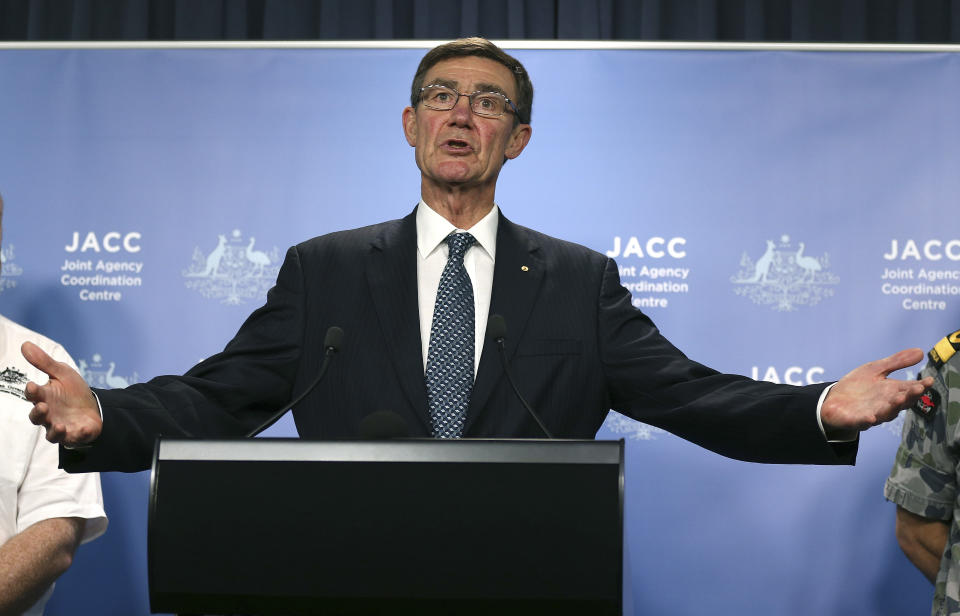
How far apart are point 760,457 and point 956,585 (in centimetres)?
91

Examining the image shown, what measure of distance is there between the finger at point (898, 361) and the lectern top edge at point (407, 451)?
20.5 inches

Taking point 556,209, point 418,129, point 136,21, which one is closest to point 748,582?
point 556,209

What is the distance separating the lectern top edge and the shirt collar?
957 mm

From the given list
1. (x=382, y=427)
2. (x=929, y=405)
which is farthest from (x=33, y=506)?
(x=929, y=405)

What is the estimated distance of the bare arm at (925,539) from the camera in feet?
8.41

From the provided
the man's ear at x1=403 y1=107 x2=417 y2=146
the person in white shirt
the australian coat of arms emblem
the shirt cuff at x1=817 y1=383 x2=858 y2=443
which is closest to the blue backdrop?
the australian coat of arms emblem

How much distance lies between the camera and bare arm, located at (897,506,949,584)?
2562 millimetres

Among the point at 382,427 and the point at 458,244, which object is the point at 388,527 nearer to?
the point at 382,427

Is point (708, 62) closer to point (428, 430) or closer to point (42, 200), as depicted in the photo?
point (428, 430)

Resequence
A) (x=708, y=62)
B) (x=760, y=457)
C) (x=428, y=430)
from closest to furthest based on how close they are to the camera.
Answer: (x=760, y=457)
(x=428, y=430)
(x=708, y=62)

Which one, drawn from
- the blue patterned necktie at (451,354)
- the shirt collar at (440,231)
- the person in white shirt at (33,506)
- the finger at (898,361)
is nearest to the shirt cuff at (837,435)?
the finger at (898,361)

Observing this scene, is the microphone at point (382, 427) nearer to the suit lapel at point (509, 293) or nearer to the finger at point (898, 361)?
the suit lapel at point (509, 293)

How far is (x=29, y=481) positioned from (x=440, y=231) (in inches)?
54.9

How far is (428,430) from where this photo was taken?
1.92 metres
